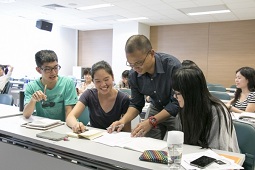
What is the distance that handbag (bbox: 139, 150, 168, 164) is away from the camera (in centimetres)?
119

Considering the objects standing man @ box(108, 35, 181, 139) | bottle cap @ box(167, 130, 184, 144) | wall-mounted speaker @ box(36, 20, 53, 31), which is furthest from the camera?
wall-mounted speaker @ box(36, 20, 53, 31)

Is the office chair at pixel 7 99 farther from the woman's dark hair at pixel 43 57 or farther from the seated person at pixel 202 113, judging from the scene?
the seated person at pixel 202 113

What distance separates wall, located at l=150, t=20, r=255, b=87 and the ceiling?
34cm

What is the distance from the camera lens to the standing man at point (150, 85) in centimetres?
171

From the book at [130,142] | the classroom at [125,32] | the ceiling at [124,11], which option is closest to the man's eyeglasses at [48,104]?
the book at [130,142]

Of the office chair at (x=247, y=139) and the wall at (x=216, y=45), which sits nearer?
the office chair at (x=247, y=139)

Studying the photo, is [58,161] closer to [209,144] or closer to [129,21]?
[209,144]

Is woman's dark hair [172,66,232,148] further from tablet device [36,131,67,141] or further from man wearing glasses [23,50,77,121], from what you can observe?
man wearing glasses [23,50,77,121]

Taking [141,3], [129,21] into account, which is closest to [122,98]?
[141,3]

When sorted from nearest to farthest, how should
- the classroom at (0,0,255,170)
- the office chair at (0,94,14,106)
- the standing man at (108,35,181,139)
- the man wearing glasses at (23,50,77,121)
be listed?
the standing man at (108,35,181,139)
the man wearing glasses at (23,50,77,121)
the office chair at (0,94,14,106)
the classroom at (0,0,255,170)

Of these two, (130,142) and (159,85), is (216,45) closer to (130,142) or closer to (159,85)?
(159,85)

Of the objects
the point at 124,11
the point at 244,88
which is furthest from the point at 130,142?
the point at 124,11

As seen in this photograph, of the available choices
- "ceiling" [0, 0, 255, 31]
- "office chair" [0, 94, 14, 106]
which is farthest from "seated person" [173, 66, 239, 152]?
"ceiling" [0, 0, 255, 31]

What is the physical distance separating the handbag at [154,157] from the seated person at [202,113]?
35cm
